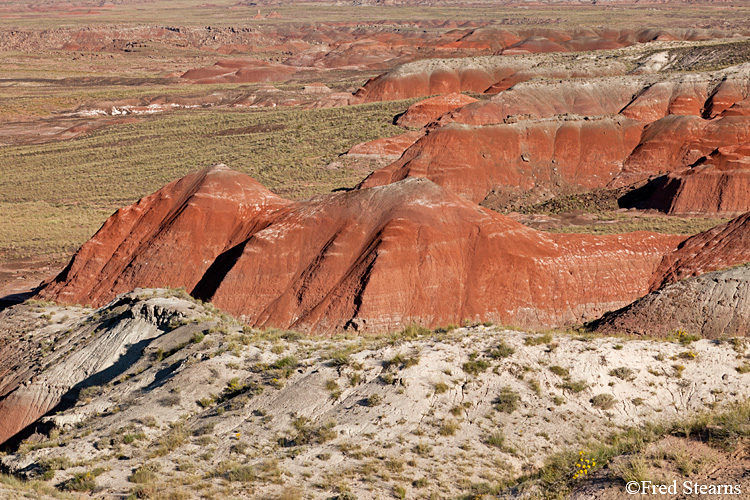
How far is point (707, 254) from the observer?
2789 cm

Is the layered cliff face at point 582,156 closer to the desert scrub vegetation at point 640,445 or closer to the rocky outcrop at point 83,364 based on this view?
the rocky outcrop at point 83,364

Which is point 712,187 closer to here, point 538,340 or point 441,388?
point 538,340

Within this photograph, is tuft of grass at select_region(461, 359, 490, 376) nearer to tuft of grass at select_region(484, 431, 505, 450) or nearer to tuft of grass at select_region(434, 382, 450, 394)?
tuft of grass at select_region(434, 382, 450, 394)

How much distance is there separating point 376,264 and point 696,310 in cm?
1162

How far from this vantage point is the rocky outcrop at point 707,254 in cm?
2670

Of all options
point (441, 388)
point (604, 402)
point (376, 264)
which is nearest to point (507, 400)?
point (441, 388)

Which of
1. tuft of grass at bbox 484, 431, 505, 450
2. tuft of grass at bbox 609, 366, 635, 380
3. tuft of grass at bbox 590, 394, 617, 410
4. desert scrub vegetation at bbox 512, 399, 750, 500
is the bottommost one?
tuft of grass at bbox 484, 431, 505, 450

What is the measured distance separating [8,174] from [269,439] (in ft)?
223

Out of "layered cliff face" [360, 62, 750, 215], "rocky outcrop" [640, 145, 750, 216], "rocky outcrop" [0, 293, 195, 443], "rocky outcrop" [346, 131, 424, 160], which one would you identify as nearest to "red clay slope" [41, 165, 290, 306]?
"rocky outcrop" [0, 293, 195, 443]

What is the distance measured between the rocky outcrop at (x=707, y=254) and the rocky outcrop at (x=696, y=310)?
708cm

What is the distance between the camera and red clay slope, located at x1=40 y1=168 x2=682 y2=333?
85.6 feet

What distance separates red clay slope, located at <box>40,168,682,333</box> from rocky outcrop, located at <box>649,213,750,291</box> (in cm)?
56

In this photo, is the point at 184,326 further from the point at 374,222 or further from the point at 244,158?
the point at 244,158

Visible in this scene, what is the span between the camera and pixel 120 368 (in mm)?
18250
